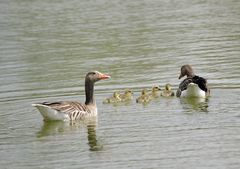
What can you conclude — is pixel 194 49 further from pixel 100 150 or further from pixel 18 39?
pixel 100 150

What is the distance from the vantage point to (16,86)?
2217 cm

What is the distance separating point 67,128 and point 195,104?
3.37 metres

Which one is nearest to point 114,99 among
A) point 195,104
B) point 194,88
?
point 195,104

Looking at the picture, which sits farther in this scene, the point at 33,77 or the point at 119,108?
the point at 33,77

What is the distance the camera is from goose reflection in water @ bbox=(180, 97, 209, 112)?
1833 centimetres

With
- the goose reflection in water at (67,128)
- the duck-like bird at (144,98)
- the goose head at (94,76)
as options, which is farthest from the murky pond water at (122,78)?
the goose head at (94,76)

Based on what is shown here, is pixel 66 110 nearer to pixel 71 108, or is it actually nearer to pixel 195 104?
pixel 71 108

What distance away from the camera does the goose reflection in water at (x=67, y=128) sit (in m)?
16.1

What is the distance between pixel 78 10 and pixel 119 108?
870 inches

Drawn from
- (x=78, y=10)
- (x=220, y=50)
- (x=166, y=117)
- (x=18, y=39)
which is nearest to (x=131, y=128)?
(x=166, y=117)

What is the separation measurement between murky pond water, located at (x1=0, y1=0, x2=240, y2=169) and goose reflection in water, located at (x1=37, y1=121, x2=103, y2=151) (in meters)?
0.02

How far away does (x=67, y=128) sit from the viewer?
56.6ft

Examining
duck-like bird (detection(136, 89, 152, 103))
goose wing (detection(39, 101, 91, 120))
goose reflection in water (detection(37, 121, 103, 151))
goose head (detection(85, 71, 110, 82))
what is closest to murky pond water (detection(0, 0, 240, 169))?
goose reflection in water (detection(37, 121, 103, 151))

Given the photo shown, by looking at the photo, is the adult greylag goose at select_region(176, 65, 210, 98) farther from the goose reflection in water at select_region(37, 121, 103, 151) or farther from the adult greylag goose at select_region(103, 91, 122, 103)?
the goose reflection in water at select_region(37, 121, 103, 151)
